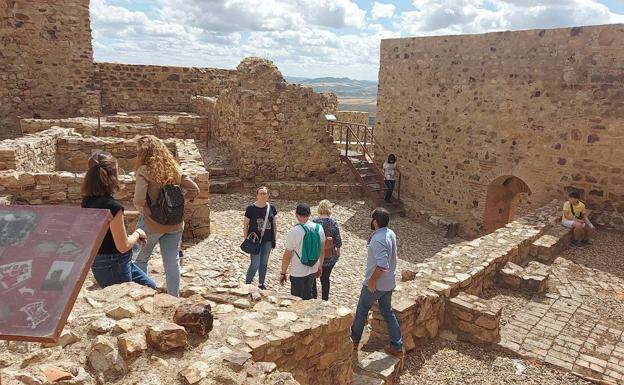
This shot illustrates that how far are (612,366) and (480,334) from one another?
142cm

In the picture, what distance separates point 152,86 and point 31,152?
384 inches

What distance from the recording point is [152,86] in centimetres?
1806

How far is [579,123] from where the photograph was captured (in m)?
9.88

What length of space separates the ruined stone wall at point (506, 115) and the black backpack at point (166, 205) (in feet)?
29.7

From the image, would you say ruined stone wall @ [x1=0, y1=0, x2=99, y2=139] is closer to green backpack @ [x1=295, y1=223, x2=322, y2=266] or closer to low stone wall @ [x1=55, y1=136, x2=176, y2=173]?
low stone wall @ [x1=55, y1=136, x2=176, y2=173]

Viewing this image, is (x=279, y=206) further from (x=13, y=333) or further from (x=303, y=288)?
(x=13, y=333)

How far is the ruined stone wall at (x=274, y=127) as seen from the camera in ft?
41.3

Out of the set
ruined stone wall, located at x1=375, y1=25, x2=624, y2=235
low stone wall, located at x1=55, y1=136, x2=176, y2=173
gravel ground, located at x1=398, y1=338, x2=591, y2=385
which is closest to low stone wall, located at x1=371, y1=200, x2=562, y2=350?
gravel ground, located at x1=398, y1=338, x2=591, y2=385

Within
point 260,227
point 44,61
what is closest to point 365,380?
point 260,227

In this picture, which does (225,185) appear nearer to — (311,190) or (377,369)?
(311,190)

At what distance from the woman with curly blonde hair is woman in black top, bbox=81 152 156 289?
72 centimetres

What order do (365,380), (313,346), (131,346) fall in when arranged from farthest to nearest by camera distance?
(365,380)
(313,346)
(131,346)

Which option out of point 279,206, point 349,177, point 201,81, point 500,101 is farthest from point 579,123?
point 201,81

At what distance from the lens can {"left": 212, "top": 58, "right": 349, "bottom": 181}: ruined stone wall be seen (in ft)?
41.3
